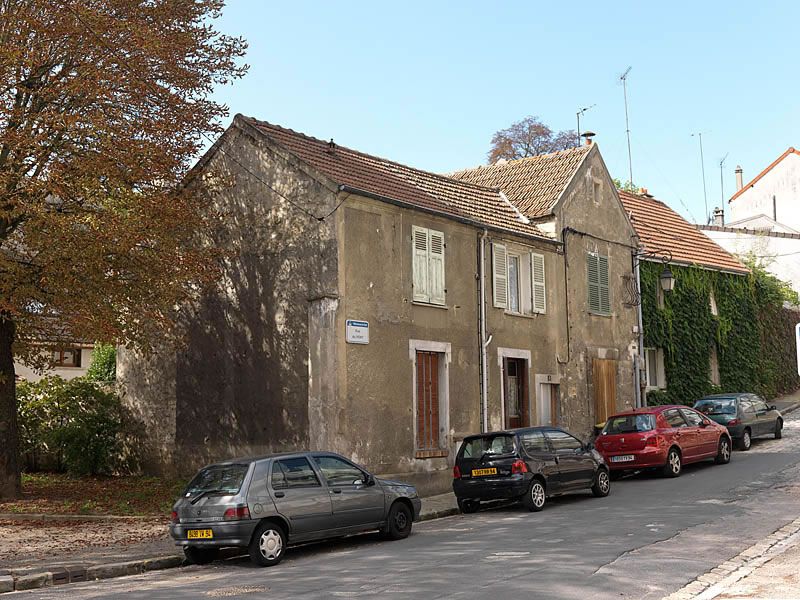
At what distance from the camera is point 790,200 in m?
53.1

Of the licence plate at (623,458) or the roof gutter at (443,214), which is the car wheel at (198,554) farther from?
the licence plate at (623,458)

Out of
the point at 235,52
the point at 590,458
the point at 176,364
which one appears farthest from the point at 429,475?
the point at 235,52

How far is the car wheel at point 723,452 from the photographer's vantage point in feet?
72.8

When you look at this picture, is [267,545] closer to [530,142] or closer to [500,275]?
[500,275]

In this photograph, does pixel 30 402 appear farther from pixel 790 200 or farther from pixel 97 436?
pixel 790 200

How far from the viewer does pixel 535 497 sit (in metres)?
16.3

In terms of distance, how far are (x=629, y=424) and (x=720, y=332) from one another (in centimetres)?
1328

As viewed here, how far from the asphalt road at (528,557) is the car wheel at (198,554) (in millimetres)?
249

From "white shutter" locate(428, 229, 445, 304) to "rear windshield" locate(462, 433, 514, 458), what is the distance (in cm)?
477

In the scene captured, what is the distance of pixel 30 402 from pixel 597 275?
1655 cm

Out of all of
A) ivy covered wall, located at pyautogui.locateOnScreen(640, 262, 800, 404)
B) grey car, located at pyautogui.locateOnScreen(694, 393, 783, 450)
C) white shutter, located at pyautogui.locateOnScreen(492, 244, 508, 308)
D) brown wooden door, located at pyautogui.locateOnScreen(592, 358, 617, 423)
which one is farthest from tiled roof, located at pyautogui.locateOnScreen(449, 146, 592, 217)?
grey car, located at pyautogui.locateOnScreen(694, 393, 783, 450)

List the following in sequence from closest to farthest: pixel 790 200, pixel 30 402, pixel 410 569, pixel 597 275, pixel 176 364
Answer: pixel 410 569 → pixel 176 364 → pixel 30 402 → pixel 597 275 → pixel 790 200

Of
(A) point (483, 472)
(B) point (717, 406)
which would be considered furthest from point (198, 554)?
(B) point (717, 406)

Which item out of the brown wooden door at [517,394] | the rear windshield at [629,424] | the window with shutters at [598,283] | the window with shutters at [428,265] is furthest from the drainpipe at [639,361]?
the window with shutters at [428,265]
